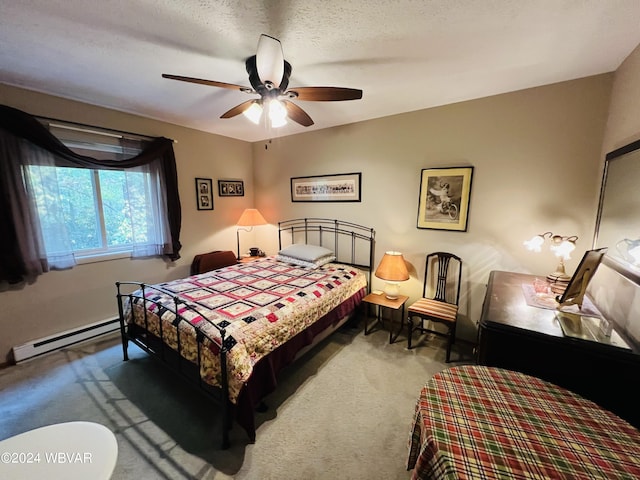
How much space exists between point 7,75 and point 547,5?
3.96 meters

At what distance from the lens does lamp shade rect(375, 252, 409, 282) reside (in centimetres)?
289

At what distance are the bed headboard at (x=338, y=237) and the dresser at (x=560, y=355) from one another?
1.95 metres

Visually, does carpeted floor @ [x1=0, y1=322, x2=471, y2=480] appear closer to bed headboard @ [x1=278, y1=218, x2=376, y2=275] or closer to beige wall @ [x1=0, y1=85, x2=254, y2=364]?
beige wall @ [x1=0, y1=85, x2=254, y2=364]

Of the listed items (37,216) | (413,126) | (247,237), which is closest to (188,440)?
(37,216)

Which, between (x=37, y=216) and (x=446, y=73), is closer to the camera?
(x=446, y=73)

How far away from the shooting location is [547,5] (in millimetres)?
1360

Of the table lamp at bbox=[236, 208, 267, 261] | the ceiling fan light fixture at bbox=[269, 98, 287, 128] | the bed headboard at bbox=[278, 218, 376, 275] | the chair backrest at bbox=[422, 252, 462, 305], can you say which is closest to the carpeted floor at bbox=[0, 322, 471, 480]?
the chair backrest at bbox=[422, 252, 462, 305]

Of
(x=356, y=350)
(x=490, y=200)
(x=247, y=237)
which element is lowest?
(x=356, y=350)

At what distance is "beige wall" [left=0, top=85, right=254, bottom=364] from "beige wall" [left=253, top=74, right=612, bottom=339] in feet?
5.20

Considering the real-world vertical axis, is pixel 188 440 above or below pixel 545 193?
Result: below

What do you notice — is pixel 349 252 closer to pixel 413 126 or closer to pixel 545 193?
pixel 413 126

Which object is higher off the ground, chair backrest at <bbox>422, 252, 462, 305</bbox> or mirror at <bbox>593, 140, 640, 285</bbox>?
mirror at <bbox>593, 140, 640, 285</bbox>

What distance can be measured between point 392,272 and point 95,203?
3.53 m

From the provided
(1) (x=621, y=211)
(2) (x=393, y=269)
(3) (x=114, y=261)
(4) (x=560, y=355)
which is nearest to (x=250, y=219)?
(3) (x=114, y=261)
